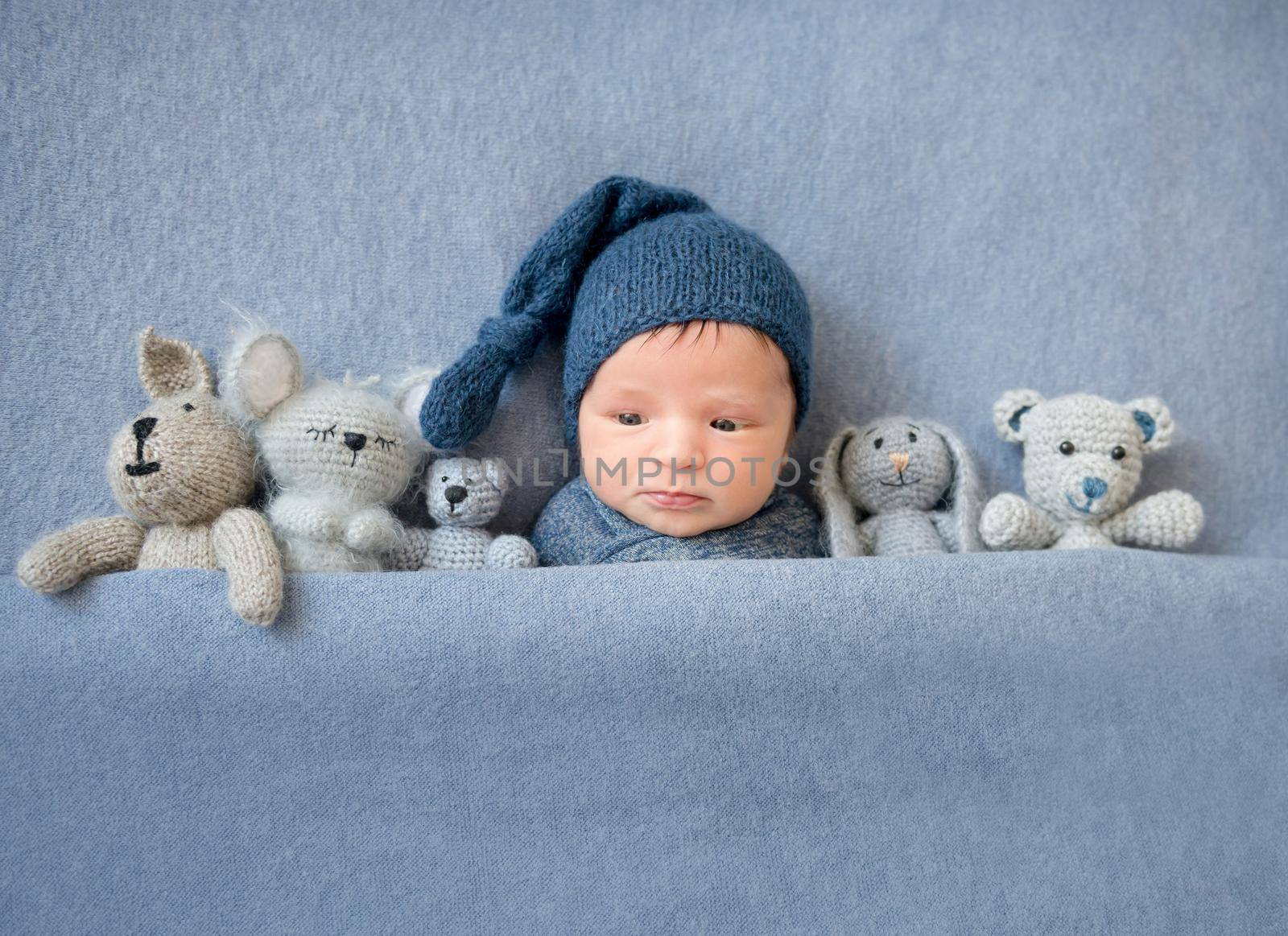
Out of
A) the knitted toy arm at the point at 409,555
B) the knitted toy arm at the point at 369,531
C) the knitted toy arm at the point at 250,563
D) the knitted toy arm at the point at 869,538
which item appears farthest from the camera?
the knitted toy arm at the point at 869,538

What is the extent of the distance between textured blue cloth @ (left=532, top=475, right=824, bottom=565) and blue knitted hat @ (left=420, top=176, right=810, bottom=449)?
3.9 inches

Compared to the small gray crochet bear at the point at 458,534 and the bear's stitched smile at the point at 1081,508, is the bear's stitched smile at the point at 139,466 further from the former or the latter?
the bear's stitched smile at the point at 1081,508

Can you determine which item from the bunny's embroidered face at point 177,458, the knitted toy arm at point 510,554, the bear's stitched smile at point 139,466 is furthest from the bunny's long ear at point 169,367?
the knitted toy arm at point 510,554

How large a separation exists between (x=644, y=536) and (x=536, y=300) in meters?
0.32

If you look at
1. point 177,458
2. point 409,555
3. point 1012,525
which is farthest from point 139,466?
point 1012,525

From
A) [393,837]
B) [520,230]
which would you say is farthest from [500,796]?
[520,230]

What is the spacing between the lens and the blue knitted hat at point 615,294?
97 centimetres

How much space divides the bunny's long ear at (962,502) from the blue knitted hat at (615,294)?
199 millimetres

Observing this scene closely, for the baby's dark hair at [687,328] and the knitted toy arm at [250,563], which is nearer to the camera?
the knitted toy arm at [250,563]

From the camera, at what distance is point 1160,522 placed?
42.3 inches

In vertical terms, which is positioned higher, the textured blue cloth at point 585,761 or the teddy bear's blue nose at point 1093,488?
the teddy bear's blue nose at point 1093,488

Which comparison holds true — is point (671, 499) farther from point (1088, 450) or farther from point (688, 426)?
point (1088, 450)

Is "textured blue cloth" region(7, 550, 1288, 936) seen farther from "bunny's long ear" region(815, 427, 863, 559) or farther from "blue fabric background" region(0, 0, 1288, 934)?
"bunny's long ear" region(815, 427, 863, 559)

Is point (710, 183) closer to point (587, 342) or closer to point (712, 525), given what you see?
point (587, 342)
